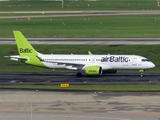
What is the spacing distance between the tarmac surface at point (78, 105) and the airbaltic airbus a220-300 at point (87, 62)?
662 inches

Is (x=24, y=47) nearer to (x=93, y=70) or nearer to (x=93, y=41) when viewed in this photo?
(x=93, y=70)

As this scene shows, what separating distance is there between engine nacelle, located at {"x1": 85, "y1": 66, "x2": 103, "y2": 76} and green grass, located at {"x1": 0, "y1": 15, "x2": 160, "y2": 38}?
41.3 metres

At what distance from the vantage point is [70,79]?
62.8 m

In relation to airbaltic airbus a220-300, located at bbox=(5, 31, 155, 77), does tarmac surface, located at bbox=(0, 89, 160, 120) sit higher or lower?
lower

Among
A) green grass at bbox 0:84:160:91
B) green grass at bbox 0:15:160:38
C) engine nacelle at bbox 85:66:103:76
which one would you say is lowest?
green grass at bbox 0:84:160:91

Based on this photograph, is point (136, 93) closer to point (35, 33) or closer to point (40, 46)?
point (40, 46)

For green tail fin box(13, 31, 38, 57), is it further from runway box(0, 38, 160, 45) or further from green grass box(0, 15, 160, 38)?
green grass box(0, 15, 160, 38)

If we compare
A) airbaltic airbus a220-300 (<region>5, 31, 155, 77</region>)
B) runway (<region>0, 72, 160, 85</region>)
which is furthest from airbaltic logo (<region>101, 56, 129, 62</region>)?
runway (<region>0, 72, 160, 85</region>)

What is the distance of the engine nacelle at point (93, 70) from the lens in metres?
64.5

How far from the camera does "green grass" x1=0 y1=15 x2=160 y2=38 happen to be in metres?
109

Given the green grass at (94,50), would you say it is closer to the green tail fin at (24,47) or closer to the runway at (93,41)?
the runway at (93,41)

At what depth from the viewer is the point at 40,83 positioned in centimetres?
5844

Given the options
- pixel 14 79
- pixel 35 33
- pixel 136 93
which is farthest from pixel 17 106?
pixel 35 33

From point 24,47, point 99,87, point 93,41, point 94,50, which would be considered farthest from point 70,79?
point 93,41
